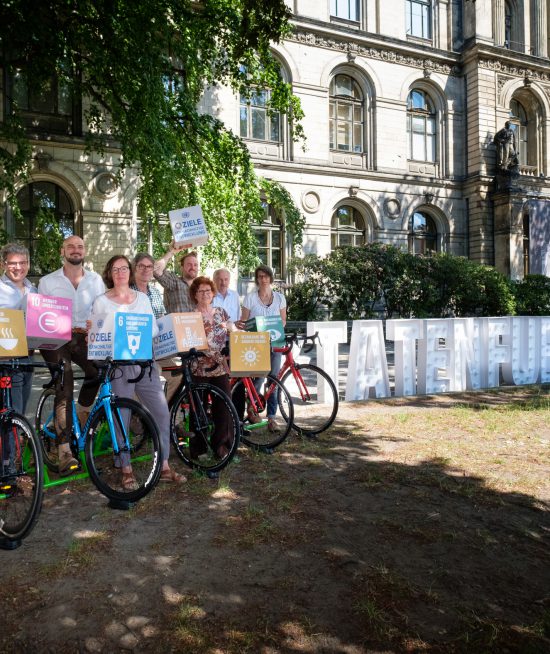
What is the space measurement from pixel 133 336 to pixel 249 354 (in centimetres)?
147

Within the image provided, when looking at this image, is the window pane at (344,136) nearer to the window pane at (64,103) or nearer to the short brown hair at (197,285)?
the window pane at (64,103)

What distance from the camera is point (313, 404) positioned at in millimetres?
7395

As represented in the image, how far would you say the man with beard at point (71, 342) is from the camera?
4770mm

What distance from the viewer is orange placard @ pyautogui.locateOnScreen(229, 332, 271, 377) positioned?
5.46 m

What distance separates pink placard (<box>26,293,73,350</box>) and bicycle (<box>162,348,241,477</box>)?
3.41 ft

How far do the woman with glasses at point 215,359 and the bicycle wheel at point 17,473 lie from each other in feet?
5.73

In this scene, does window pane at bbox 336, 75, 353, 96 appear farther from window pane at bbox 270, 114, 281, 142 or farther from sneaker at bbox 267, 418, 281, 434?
sneaker at bbox 267, 418, 281, 434

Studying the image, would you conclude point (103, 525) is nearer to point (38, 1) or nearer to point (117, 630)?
point (117, 630)

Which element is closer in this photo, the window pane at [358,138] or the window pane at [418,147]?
the window pane at [358,138]

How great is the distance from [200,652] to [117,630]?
0.46 m

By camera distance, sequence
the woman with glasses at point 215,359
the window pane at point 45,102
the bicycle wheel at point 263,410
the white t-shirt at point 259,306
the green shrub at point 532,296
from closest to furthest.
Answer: the woman with glasses at point 215,359
the bicycle wheel at point 263,410
the white t-shirt at point 259,306
the window pane at point 45,102
the green shrub at point 532,296

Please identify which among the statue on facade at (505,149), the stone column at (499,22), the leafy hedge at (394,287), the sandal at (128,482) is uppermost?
the stone column at (499,22)

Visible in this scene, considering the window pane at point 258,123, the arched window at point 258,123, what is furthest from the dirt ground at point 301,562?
the window pane at point 258,123

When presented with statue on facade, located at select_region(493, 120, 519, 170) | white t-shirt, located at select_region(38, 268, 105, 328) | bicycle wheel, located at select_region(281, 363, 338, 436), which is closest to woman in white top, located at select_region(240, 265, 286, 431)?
bicycle wheel, located at select_region(281, 363, 338, 436)
